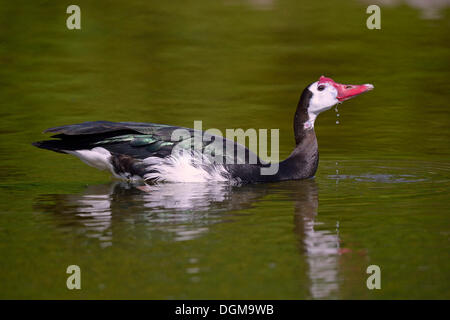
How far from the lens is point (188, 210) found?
369 inches

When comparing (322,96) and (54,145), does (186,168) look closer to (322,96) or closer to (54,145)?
(54,145)

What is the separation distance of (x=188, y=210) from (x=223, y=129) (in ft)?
16.0

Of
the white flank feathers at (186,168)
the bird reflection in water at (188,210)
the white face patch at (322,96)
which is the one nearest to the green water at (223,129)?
the bird reflection in water at (188,210)

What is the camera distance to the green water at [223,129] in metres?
7.29

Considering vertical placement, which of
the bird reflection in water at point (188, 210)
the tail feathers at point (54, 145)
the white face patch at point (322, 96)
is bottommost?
the bird reflection in water at point (188, 210)

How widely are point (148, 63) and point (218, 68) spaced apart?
1614 millimetres

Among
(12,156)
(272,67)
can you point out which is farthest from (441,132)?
(12,156)

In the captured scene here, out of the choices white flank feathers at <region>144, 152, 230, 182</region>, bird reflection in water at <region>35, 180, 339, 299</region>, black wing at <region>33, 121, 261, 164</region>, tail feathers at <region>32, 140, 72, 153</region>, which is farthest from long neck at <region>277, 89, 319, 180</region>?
tail feathers at <region>32, 140, 72, 153</region>

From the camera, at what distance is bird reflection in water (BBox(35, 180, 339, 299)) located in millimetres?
7824

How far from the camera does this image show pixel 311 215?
926 centimetres

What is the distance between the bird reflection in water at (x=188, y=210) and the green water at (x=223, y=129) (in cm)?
3

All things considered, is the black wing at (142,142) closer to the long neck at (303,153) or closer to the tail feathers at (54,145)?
the tail feathers at (54,145)
